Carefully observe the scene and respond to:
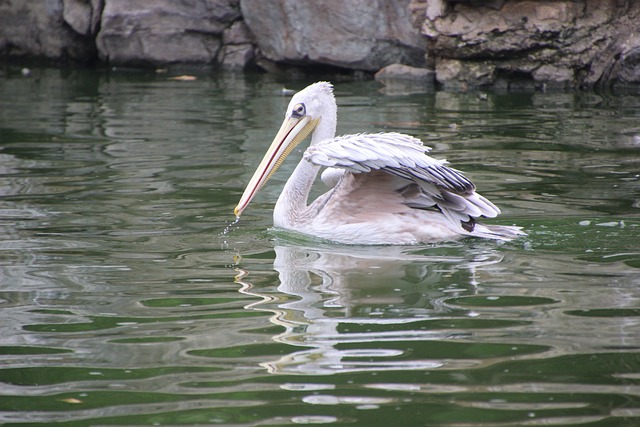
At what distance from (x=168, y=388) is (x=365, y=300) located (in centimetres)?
109

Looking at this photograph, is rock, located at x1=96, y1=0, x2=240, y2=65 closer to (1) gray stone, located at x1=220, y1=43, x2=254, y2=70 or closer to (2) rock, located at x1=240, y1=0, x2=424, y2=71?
(1) gray stone, located at x1=220, y1=43, x2=254, y2=70

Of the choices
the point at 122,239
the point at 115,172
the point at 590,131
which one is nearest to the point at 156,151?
the point at 115,172

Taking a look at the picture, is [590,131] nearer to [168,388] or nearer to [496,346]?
[496,346]

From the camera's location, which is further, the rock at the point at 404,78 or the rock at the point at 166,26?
the rock at the point at 166,26

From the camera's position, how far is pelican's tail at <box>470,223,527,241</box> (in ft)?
15.4

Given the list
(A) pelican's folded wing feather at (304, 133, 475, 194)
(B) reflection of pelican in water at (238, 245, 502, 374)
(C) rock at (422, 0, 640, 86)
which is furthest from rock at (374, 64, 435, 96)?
(B) reflection of pelican in water at (238, 245, 502, 374)

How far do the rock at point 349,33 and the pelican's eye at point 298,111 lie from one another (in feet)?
20.5

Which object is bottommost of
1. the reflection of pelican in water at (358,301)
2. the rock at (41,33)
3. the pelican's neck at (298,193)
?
the reflection of pelican in water at (358,301)

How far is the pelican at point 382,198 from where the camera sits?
178 inches

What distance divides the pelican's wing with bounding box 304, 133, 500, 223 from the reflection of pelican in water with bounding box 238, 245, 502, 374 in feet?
1.02

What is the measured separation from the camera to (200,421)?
260 centimetres

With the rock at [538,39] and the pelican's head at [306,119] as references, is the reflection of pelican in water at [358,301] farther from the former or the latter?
the rock at [538,39]

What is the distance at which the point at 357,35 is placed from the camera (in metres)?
11.6

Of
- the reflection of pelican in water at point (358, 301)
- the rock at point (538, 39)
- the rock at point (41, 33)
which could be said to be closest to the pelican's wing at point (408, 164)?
the reflection of pelican in water at point (358, 301)
